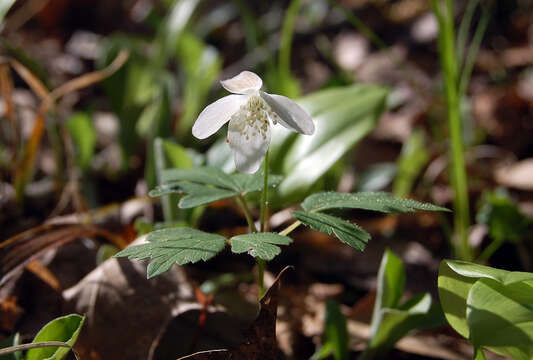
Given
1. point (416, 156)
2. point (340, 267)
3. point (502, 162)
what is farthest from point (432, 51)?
point (340, 267)

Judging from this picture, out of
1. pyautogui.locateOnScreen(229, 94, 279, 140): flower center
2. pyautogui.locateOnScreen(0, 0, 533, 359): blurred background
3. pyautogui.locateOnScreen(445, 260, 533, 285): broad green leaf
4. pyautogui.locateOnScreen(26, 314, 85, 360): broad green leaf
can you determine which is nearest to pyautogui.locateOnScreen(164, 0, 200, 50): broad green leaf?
pyautogui.locateOnScreen(0, 0, 533, 359): blurred background

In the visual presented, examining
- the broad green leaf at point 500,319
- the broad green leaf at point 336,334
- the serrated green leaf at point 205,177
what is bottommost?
the broad green leaf at point 336,334

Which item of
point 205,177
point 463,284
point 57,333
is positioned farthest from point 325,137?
point 57,333

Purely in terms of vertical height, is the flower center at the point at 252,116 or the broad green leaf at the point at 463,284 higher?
the flower center at the point at 252,116

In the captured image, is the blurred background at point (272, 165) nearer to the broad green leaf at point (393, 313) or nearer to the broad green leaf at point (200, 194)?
the broad green leaf at point (393, 313)

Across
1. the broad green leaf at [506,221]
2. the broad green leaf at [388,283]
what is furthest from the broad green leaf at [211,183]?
the broad green leaf at [506,221]

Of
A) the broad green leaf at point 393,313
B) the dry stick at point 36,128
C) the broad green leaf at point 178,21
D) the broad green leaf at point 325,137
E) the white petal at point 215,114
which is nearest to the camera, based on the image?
the white petal at point 215,114
